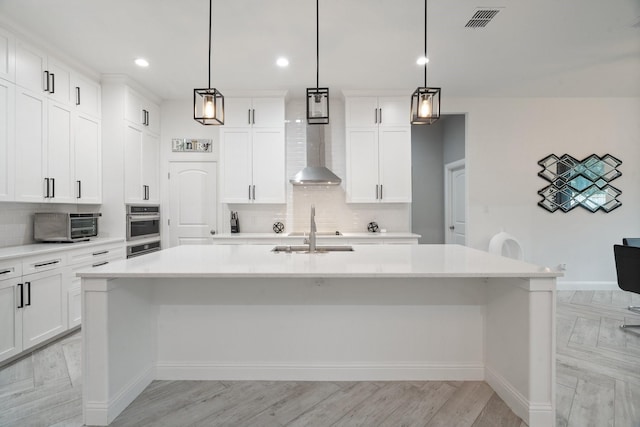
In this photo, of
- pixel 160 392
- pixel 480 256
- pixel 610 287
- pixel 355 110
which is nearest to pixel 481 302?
pixel 480 256

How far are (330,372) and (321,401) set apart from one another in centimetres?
25

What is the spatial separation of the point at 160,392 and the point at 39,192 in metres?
2.35

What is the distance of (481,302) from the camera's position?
89.0 inches

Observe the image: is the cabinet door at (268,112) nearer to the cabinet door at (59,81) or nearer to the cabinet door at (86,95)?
the cabinet door at (86,95)

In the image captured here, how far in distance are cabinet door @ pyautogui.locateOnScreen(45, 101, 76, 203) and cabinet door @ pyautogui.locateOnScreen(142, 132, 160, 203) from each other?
0.95 meters

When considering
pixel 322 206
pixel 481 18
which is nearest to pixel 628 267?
pixel 481 18

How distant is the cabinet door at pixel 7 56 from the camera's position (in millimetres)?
2740

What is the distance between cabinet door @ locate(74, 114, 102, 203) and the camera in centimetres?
360

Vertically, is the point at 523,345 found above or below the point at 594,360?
above

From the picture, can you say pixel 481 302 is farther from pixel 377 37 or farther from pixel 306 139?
pixel 306 139

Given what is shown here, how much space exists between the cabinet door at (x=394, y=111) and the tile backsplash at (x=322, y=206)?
1.99 feet

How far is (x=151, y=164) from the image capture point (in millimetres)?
4605

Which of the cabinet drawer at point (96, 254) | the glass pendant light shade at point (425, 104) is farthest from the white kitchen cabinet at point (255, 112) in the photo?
the glass pendant light shade at point (425, 104)

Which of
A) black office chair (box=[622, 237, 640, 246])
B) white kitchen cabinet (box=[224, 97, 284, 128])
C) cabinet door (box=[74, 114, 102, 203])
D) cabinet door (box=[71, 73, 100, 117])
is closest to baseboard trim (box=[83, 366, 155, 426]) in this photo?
cabinet door (box=[74, 114, 102, 203])
